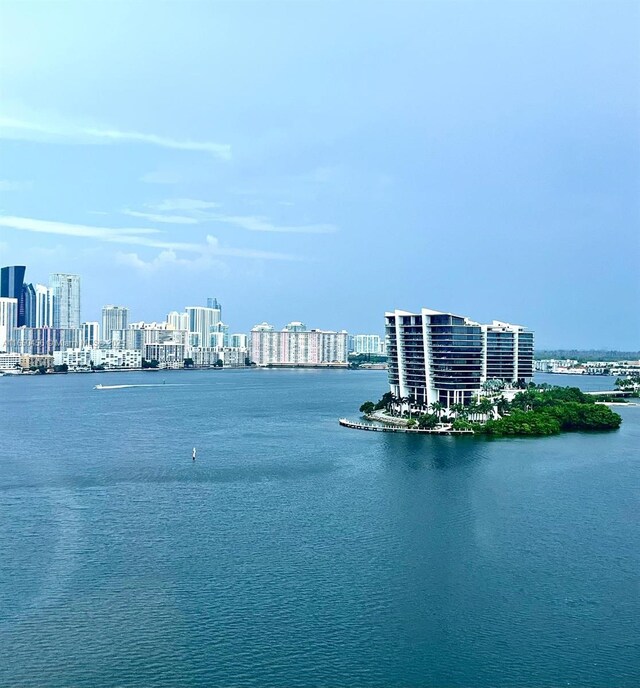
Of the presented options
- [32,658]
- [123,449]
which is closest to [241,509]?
[32,658]

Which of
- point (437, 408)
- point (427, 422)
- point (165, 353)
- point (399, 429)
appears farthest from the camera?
point (165, 353)

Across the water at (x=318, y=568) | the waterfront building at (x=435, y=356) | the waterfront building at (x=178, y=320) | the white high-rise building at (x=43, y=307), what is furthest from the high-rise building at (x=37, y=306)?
the water at (x=318, y=568)

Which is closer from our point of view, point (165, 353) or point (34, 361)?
point (34, 361)

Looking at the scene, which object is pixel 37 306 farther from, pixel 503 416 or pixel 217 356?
pixel 503 416

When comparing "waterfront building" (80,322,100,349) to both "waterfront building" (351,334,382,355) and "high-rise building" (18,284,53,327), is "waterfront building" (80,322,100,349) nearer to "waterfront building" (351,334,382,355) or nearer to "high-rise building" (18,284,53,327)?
"high-rise building" (18,284,53,327)

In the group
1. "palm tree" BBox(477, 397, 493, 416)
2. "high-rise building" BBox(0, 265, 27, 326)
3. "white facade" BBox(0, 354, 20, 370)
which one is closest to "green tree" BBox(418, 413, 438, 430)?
"palm tree" BBox(477, 397, 493, 416)

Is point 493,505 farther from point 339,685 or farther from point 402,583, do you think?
point 339,685

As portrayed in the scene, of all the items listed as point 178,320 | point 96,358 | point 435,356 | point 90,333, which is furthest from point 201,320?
point 435,356
